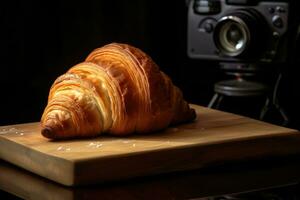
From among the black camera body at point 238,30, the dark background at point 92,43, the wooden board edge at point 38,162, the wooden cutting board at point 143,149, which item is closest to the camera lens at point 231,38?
the black camera body at point 238,30

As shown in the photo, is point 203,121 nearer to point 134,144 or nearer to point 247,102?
point 134,144

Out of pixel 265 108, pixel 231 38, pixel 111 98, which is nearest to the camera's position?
pixel 111 98

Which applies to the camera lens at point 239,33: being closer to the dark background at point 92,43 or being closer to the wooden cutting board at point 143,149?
the dark background at point 92,43

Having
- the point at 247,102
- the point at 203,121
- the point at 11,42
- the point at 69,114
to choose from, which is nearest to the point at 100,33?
the point at 11,42

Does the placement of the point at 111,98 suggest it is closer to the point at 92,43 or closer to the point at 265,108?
the point at 265,108

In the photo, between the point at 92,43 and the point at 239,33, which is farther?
the point at 92,43

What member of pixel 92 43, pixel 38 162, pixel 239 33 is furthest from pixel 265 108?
pixel 38 162

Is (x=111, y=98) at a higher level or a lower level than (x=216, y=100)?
higher
